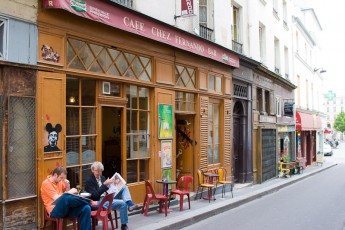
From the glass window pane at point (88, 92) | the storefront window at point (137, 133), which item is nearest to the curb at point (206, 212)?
the storefront window at point (137, 133)

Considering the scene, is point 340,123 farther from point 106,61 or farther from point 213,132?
point 106,61

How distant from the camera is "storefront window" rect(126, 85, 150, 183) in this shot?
9.36 meters

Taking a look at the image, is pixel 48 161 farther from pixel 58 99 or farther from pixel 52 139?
pixel 58 99

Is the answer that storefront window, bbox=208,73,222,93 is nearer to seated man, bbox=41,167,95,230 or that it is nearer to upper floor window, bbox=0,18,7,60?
seated man, bbox=41,167,95,230

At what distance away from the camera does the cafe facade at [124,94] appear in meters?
7.10

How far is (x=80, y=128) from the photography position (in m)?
7.80

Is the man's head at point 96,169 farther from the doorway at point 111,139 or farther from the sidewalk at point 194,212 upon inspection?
the doorway at point 111,139

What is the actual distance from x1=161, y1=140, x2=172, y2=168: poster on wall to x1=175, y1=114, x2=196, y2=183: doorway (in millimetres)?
1468

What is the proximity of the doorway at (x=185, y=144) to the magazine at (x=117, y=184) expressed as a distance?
14.4ft

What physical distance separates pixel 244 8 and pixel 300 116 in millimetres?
11102

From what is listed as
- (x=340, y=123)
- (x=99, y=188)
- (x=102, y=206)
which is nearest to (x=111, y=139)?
(x=99, y=188)

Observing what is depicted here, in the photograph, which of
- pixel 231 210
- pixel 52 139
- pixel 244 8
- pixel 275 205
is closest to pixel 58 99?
pixel 52 139

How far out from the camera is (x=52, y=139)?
23.0 ft

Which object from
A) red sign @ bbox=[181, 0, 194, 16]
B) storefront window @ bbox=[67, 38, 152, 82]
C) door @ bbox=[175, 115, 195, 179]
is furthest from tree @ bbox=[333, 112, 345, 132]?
storefront window @ bbox=[67, 38, 152, 82]
